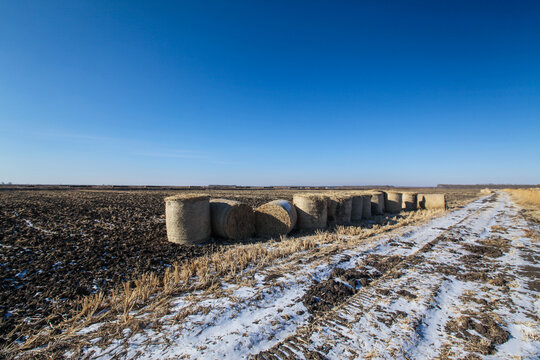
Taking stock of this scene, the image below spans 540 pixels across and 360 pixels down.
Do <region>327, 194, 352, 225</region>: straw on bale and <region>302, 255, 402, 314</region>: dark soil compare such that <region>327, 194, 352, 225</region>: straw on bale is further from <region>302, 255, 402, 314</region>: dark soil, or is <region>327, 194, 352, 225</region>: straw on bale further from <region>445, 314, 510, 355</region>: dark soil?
<region>445, 314, 510, 355</region>: dark soil

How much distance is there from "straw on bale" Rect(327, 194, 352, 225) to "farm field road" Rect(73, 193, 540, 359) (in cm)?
508

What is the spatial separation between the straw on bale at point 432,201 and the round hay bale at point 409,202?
1.06 meters

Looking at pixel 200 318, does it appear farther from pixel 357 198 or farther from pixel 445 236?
pixel 357 198

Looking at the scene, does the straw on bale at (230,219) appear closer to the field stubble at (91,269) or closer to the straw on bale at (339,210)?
the field stubble at (91,269)

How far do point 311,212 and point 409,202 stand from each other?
13438 mm

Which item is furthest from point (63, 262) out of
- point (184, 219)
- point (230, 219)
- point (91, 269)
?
point (230, 219)

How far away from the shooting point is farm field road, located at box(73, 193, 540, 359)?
8.92 ft

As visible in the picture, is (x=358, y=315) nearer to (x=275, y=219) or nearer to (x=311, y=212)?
(x=275, y=219)

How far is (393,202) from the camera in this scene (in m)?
17.0

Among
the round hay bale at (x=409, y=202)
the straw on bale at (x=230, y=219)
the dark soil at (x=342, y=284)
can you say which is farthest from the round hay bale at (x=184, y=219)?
the round hay bale at (x=409, y=202)

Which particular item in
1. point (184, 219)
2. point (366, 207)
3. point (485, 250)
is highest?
point (184, 219)

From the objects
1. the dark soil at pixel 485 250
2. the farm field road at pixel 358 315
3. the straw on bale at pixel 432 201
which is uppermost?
the straw on bale at pixel 432 201

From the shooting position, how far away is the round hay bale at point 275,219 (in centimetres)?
891

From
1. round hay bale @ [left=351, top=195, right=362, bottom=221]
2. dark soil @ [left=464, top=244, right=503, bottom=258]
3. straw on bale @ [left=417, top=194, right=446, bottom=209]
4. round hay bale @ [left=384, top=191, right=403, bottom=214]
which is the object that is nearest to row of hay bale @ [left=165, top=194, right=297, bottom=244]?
round hay bale @ [left=351, top=195, right=362, bottom=221]
